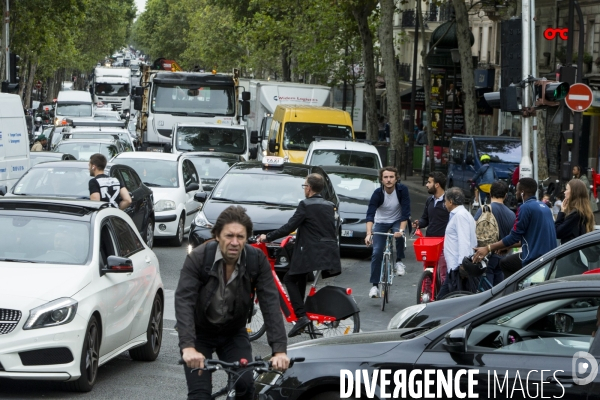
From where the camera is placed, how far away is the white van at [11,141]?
782 inches

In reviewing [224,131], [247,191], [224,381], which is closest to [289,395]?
[224,381]

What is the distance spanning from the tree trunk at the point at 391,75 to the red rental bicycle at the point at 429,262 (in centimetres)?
2741

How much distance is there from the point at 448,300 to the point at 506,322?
3293mm

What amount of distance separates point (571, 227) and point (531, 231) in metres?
0.53

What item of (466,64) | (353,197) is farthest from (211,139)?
(466,64)

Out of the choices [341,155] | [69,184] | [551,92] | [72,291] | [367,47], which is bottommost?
[341,155]

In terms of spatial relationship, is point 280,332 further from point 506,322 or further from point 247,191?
point 247,191

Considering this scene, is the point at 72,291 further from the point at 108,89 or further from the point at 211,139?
the point at 108,89

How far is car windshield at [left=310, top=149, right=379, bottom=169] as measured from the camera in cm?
2344

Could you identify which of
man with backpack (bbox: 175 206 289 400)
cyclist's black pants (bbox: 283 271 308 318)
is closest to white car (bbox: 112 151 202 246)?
cyclist's black pants (bbox: 283 271 308 318)

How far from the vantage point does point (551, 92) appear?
58.9 feet

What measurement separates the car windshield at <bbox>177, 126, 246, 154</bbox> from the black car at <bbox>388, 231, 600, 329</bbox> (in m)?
19.2

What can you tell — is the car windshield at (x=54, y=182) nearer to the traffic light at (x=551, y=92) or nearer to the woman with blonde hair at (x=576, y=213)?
the traffic light at (x=551, y=92)

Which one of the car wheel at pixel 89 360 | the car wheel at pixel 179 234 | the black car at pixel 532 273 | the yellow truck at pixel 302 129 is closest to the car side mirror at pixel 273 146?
the yellow truck at pixel 302 129
